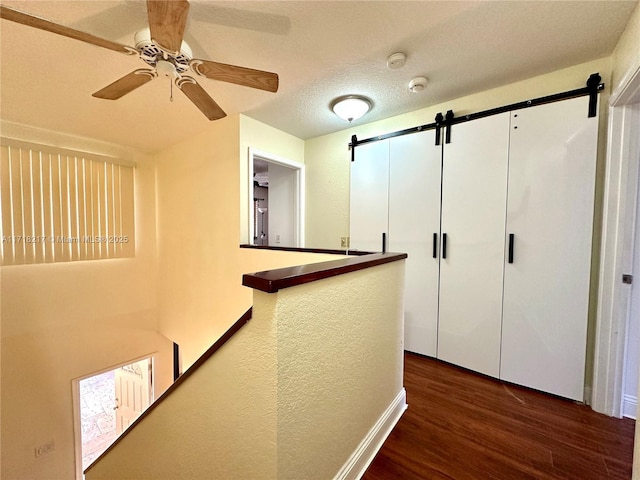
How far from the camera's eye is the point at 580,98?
1.73m

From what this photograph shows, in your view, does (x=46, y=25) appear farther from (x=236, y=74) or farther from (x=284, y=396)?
(x=284, y=396)

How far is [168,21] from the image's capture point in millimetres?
1088

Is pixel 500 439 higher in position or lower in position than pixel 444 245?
lower

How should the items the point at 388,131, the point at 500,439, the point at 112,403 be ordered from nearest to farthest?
the point at 500,439, the point at 388,131, the point at 112,403

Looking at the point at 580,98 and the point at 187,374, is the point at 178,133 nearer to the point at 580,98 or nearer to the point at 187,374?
the point at 187,374

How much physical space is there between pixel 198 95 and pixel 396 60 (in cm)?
135

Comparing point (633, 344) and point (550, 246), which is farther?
point (550, 246)

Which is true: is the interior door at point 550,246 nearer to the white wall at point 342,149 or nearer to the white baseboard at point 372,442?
the white wall at point 342,149

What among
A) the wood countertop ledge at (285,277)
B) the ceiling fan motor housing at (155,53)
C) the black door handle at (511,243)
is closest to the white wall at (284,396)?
the wood countertop ledge at (285,277)

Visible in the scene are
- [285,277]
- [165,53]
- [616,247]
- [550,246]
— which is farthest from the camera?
[550,246]

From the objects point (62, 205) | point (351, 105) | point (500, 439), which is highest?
point (351, 105)

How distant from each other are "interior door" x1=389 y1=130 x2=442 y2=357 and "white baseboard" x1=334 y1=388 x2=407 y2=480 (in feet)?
2.84

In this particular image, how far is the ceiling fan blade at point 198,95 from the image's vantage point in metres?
1.54

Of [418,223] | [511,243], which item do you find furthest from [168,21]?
[511,243]
